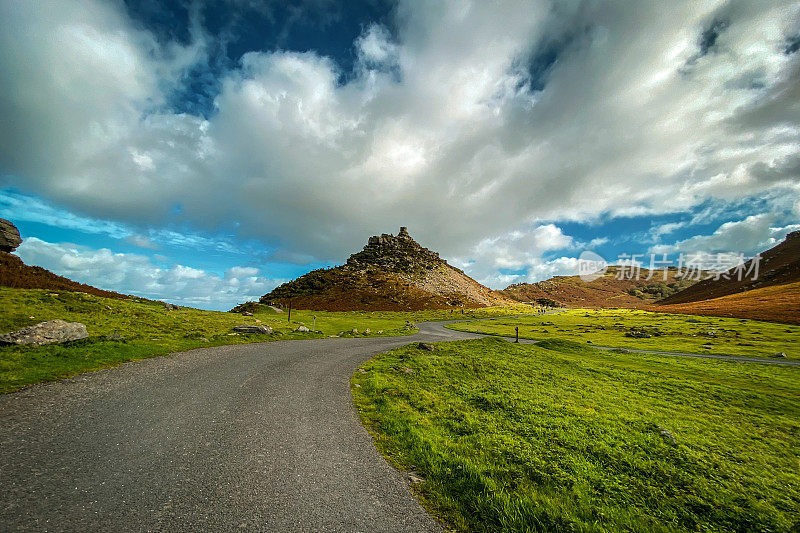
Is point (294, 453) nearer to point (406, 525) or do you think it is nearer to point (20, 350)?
point (406, 525)

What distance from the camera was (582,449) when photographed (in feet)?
30.9

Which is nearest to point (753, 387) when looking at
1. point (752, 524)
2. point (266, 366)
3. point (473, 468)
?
point (752, 524)

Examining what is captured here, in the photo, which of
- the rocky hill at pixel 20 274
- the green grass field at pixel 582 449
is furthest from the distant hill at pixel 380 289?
the green grass field at pixel 582 449

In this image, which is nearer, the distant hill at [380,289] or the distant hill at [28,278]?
the distant hill at [28,278]

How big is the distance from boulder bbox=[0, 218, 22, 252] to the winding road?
4039cm

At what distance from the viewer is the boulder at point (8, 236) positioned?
34.5m

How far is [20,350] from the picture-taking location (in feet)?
45.6

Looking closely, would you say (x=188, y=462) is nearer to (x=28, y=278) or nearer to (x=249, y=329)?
(x=249, y=329)

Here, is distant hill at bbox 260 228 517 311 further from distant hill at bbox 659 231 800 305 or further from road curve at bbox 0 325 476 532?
distant hill at bbox 659 231 800 305

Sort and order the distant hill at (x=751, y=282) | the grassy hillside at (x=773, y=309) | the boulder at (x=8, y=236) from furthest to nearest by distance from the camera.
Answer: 1. the distant hill at (x=751, y=282)
2. the grassy hillside at (x=773, y=309)
3. the boulder at (x=8, y=236)

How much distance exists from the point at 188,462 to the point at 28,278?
127ft

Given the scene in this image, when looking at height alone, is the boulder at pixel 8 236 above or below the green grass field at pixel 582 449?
above

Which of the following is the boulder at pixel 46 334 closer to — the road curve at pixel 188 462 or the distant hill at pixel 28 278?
the road curve at pixel 188 462

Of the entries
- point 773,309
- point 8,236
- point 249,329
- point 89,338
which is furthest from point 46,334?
point 773,309
